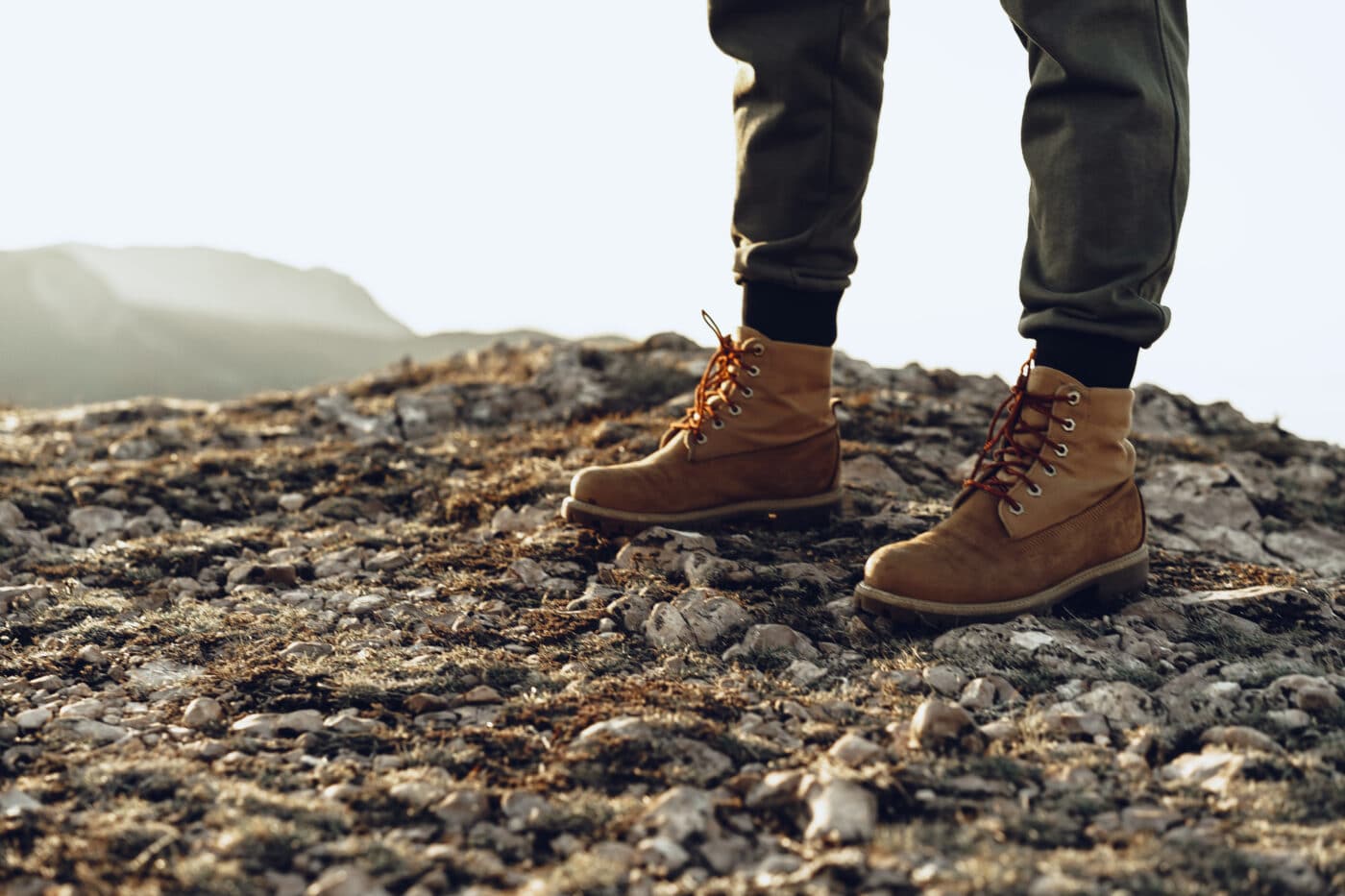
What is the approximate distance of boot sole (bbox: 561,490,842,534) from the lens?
10.3ft

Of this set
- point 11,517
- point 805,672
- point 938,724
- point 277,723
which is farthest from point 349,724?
point 11,517

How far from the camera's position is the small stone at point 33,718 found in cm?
208

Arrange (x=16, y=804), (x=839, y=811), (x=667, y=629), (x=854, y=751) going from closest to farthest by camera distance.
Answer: (x=839, y=811)
(x=16, y=804)
(x=854, y=751)
(x=667, y=629)

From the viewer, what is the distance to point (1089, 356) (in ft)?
8.16

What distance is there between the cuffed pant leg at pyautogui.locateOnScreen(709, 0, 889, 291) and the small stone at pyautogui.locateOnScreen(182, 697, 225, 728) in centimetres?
176

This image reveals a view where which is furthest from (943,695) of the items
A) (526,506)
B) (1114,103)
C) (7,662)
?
(7,662)

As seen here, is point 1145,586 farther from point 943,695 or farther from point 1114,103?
point 1114,103

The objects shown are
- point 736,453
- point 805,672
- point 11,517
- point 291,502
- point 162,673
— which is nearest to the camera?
point 805,672

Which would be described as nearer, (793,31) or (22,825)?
(22,825)

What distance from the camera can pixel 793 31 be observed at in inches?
113

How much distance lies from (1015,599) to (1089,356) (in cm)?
60

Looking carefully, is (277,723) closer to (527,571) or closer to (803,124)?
(527,571)

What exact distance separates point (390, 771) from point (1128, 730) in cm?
135

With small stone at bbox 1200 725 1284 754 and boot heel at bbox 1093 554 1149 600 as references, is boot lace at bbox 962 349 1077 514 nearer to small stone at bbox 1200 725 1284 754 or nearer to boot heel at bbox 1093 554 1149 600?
boot heel at bbox 1093 554 1149 600
